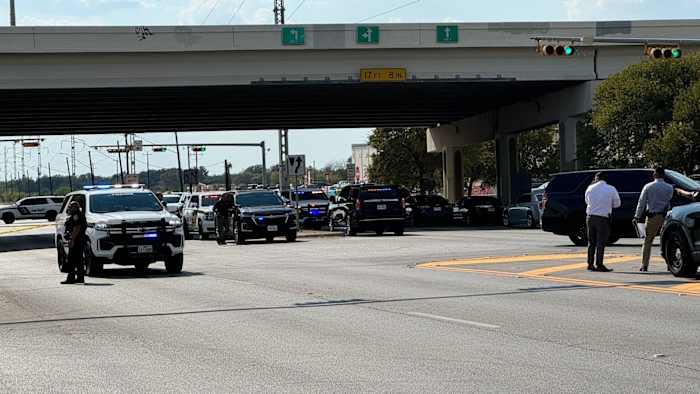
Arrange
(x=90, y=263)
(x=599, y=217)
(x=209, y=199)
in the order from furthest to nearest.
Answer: (x=209, y=199)
(x=90, y=263)
(x=599, y=217)

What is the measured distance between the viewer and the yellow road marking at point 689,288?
15941mm

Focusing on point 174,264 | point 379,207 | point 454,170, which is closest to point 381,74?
point 379,207

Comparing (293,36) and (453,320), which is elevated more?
(293,36)

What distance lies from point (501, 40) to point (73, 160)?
128858 mm

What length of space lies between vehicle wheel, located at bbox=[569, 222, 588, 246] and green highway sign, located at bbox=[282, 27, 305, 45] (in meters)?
18.3

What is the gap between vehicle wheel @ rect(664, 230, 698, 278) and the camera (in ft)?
58.2

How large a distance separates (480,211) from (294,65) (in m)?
15.0

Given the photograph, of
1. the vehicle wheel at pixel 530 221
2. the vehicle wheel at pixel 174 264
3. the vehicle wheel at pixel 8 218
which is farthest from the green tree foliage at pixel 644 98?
the vehicle wheel at pixel 8 218

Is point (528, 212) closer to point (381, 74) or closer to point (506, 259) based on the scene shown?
point (381, 74)

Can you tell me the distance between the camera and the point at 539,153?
94.6 metres

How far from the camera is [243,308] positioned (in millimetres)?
15703

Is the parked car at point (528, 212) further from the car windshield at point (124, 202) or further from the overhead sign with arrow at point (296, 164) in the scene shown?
the car windshield at point (124, 202)

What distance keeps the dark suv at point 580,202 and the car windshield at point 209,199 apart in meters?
18.4

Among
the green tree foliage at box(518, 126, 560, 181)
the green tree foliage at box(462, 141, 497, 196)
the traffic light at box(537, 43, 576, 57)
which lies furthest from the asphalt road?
the green tree foliage at box(462, 141, 497, 196)
